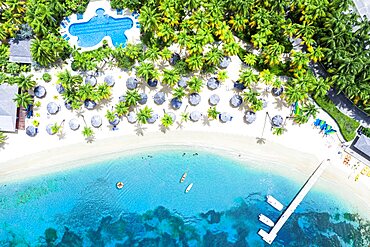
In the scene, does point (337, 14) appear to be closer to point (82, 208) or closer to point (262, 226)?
point (262, 226)

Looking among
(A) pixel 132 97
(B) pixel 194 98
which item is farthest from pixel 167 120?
(A) pixel 132 97

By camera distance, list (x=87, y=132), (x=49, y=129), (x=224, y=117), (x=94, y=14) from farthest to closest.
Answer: (x=94, y=14) → (x=224, y=117) → (x=49, y=129) → (x=87, y=132)

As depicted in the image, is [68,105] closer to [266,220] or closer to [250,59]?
[250,59]

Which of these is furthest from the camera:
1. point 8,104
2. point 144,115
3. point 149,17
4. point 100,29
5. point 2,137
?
point 100,29

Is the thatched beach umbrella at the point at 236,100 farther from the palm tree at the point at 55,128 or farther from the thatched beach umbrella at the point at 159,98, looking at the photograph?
the palm tree at the point at 55,128

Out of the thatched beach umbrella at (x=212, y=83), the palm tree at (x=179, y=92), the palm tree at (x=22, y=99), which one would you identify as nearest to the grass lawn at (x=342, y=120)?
the thatched beach umbrella at (x=212, y=83)

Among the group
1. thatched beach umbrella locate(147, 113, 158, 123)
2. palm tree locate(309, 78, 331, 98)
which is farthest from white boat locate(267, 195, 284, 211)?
thatched beach umbrella locate(147, 113, 158, 123)
